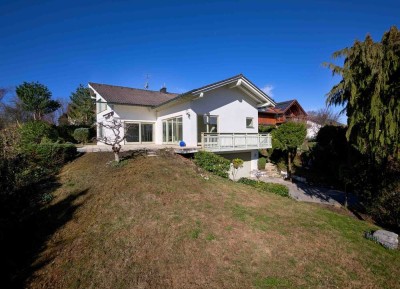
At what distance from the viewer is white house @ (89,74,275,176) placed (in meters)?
14.7

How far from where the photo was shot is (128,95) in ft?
64.1

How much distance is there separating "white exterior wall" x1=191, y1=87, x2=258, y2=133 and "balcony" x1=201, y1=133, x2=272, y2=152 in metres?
1.62

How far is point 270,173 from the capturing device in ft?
60.1

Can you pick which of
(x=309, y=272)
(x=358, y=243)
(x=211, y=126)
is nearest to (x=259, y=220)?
(x=309, y=272)

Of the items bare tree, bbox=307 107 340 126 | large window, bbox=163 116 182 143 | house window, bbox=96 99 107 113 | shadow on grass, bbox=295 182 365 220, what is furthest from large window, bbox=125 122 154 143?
bare tree, bbox=307 107 340 126

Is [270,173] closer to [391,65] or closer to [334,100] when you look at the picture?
[334,100]

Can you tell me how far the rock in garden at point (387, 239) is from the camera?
5.84m

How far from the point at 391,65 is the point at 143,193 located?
393 inches

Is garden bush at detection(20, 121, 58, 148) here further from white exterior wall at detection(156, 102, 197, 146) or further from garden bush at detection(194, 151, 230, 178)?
garden bush at detection(194, 151, 230, 178)

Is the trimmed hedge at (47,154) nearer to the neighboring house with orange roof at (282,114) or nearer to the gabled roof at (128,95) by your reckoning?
the gabled roof at (128,95)

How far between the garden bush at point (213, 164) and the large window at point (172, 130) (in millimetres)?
4575

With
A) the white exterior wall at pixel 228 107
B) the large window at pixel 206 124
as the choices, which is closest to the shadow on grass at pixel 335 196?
the white exterior wall at pixel 228 107

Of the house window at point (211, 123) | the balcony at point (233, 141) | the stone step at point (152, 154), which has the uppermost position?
the house window at point (211, 123)

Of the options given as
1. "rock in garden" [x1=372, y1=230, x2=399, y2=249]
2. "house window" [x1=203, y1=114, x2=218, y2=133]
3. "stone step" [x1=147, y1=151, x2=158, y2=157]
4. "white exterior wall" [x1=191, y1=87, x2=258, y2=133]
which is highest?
"white exterior wall" [x1=191, y1=87, x2=258, y2=133]
